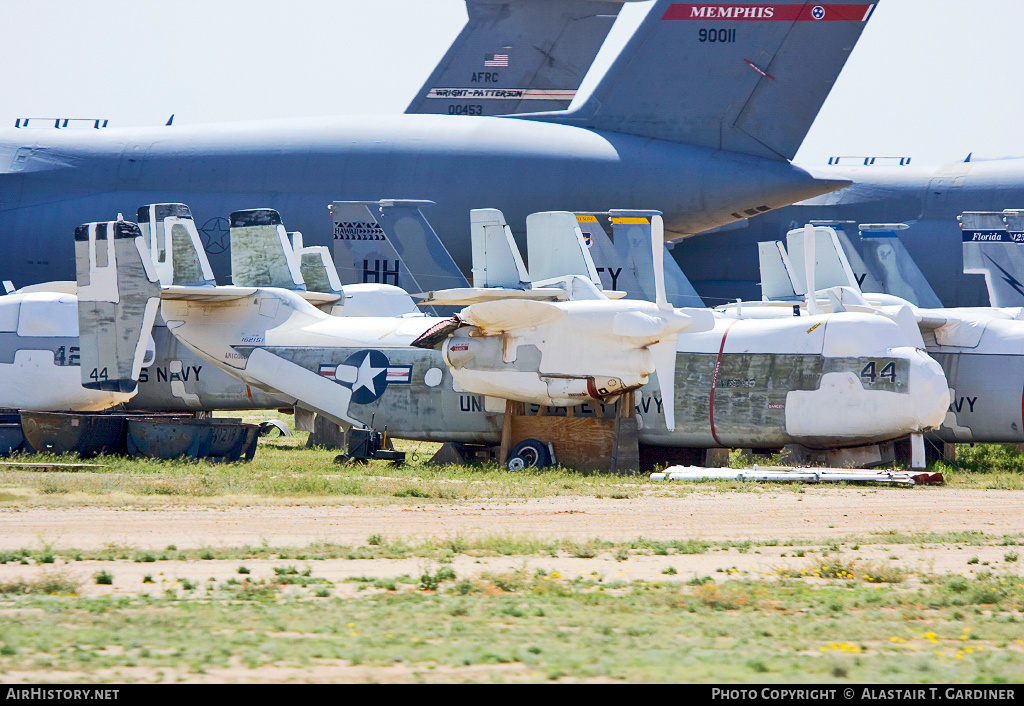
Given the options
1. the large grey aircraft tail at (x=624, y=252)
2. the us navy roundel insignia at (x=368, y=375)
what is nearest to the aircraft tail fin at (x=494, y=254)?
the large grey aircraft tail at (x=624, y=252)

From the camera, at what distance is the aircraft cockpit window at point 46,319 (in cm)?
2514

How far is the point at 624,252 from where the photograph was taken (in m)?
29.0

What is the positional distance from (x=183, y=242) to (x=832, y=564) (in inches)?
630

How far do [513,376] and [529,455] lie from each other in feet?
5.08

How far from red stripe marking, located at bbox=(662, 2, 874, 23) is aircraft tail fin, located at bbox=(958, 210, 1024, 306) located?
6.81 metres

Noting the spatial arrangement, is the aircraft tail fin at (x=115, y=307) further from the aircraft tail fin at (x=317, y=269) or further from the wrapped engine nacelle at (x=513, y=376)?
the aircraft tail fin at (x=317, y=269)

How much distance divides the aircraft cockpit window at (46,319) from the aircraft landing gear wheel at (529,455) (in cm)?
1084

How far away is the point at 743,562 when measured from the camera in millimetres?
11172

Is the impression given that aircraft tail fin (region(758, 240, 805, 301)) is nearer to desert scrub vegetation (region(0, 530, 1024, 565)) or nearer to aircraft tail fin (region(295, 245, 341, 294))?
aircraft tail fin (region(295, 245, 341, 294))

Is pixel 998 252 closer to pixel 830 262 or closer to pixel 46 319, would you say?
pixel 830 262

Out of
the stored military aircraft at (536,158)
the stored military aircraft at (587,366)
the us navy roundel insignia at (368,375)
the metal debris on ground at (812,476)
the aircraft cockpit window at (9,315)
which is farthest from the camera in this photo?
the stored military aircraft at (536,158)

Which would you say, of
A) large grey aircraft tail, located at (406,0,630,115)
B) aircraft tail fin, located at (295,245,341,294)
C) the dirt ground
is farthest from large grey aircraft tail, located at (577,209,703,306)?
large grey aircraft tail, located at (406,0,630,115)

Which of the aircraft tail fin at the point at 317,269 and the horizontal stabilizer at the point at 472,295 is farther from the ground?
the aircraft tail fin at the point at 317,269

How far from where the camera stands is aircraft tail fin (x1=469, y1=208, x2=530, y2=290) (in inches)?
1009
